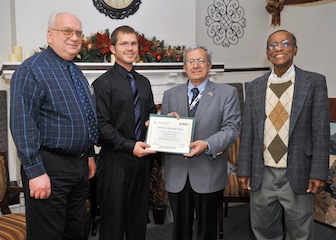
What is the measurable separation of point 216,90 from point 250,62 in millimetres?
3552

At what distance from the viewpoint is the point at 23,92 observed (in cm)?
169

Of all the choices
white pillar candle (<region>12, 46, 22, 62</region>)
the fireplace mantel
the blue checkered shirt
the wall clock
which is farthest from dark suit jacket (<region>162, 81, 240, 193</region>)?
the wall clock

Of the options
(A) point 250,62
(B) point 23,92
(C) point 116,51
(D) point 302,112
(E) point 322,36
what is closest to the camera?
(B) point 23,92

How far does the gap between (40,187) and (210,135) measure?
968 millimetres

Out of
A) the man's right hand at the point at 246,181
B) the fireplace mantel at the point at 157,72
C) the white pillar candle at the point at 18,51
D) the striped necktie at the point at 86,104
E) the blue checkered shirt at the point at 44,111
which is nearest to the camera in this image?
the blue checkered shirt at the point at 44,111

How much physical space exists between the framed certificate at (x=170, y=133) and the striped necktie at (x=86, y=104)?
1.06 feet

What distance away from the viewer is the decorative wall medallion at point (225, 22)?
5.11m

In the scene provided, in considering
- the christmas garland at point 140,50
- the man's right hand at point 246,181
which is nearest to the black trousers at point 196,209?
the man's right hand at point 246,181

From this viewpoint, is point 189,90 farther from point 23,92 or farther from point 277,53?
point 23,92

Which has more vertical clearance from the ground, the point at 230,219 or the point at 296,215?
the point at 296,215

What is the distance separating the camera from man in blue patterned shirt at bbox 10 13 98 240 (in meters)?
1.69

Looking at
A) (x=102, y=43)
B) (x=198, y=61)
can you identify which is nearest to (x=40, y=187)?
(x=198, y=61)

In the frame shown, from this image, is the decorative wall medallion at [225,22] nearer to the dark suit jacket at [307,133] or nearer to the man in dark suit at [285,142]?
the man in dark suit at [285,142]

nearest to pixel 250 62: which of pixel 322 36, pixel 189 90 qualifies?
pixel 322 36
